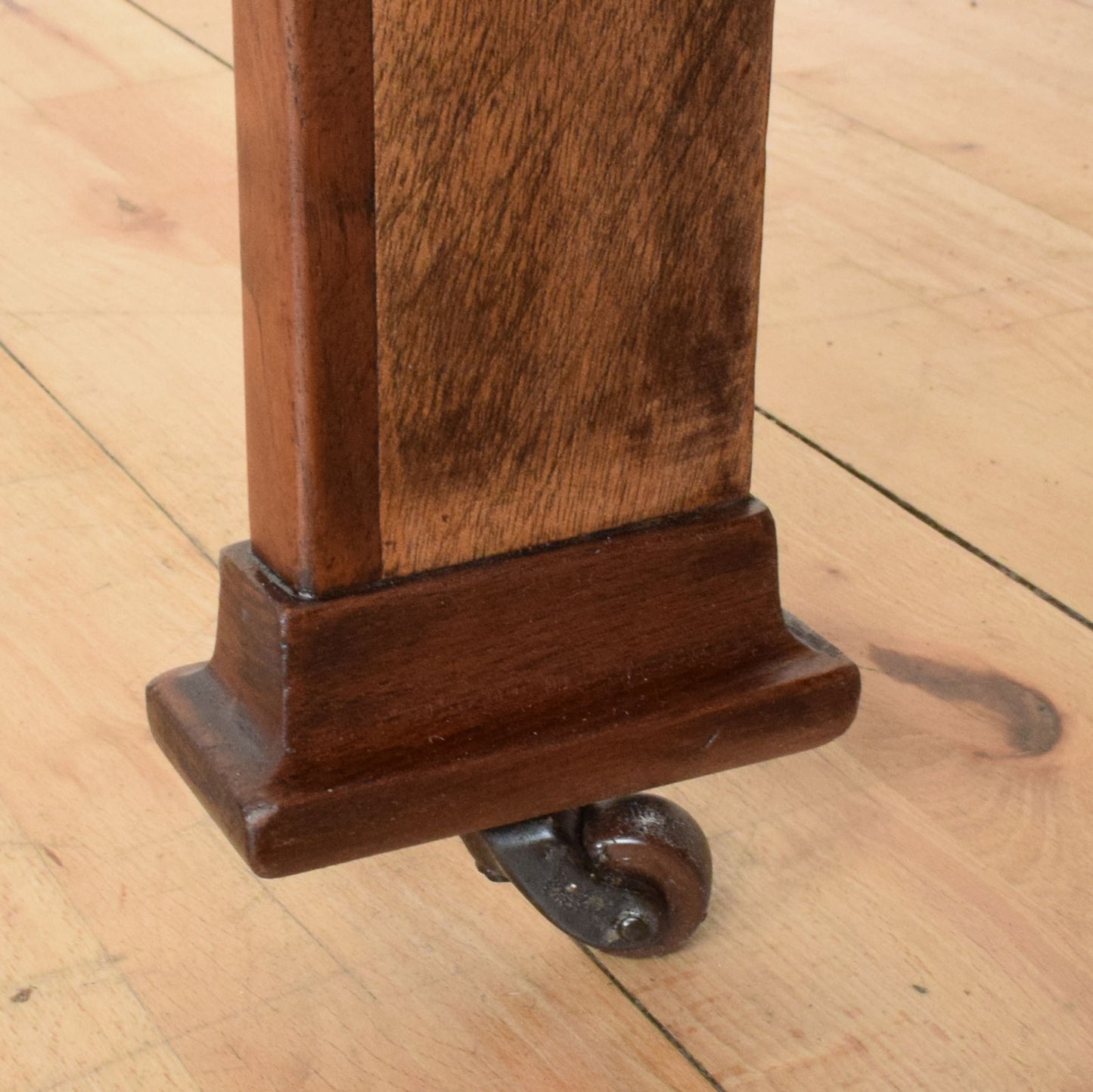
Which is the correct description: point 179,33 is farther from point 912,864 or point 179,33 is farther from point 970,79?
point 912,864

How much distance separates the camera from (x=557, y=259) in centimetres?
54

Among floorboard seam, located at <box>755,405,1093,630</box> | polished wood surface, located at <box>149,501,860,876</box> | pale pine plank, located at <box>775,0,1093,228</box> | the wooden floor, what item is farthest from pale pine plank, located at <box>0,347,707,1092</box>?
pale pine plank, located at <box>775,0,1093,228</box>

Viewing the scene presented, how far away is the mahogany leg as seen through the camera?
661 millimetres

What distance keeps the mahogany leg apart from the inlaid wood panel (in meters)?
0.12

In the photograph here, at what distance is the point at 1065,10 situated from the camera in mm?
1886

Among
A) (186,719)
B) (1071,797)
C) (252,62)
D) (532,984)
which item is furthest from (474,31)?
(1071,797)

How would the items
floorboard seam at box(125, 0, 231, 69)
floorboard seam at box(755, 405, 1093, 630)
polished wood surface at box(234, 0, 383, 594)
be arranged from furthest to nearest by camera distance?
floorboard seam at box(125, 0, 231, 69), floorboard seam at box(755, 405, 1093, 630), polished wood surface at box(234, 0, 383, 594)

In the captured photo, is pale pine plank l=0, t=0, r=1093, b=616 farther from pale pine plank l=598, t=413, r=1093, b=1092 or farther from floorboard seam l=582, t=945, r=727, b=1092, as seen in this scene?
floorboard seam l=582, t=945, r=727, b=1092

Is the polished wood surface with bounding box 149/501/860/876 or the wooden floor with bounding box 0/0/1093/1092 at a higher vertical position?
the polished wood surface with bounding box 149/501/860/876

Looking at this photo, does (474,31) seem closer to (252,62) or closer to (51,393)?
(252,62)

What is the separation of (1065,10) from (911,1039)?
→ 1.48 m

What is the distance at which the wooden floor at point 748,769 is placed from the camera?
0.69 metres

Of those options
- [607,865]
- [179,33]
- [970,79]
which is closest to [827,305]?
[970,79]

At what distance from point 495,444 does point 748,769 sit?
33 centimetres
